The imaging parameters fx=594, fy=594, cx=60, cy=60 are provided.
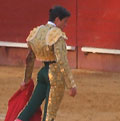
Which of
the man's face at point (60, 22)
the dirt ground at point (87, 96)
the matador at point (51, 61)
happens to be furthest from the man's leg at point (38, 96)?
the dirt ground at point (87, 96)

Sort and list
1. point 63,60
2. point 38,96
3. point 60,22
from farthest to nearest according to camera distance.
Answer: point 38,96 → point 60,22 → point 63,60

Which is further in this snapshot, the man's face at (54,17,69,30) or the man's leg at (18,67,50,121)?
the man's leg at (18,67,50,121)

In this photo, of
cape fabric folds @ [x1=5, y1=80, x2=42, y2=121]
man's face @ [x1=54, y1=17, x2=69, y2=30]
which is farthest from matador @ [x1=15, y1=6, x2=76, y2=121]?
cape fabric folds @ [x1=5, y1=80, x2=42, y2=121]

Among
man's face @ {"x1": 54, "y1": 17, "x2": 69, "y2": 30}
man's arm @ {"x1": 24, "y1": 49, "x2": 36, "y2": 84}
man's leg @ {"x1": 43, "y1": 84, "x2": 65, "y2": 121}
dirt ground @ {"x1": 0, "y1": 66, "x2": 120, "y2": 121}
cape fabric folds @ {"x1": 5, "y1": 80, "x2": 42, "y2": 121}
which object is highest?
man's face @ {"x1": 54, "y1": 17, "x2": 69, "y2": 30}

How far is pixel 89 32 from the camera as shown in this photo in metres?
9.84

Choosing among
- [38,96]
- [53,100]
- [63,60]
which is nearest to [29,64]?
[38,96]

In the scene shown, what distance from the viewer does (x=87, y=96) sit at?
304 inches

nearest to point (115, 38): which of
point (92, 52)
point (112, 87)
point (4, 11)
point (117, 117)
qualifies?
point (92, 52)

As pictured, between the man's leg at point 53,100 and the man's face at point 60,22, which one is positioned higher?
the man's face at point 60,22

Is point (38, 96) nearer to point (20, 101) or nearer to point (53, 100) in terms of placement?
point (53, 100)

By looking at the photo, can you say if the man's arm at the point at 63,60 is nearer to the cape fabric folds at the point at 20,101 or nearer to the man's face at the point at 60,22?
the man's face at the point at 60,22

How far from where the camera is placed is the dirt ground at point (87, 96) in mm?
6605

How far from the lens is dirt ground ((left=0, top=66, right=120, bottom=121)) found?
6.61m

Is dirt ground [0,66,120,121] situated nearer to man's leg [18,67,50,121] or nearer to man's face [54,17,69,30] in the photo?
man's leg [18,67,50,121]
